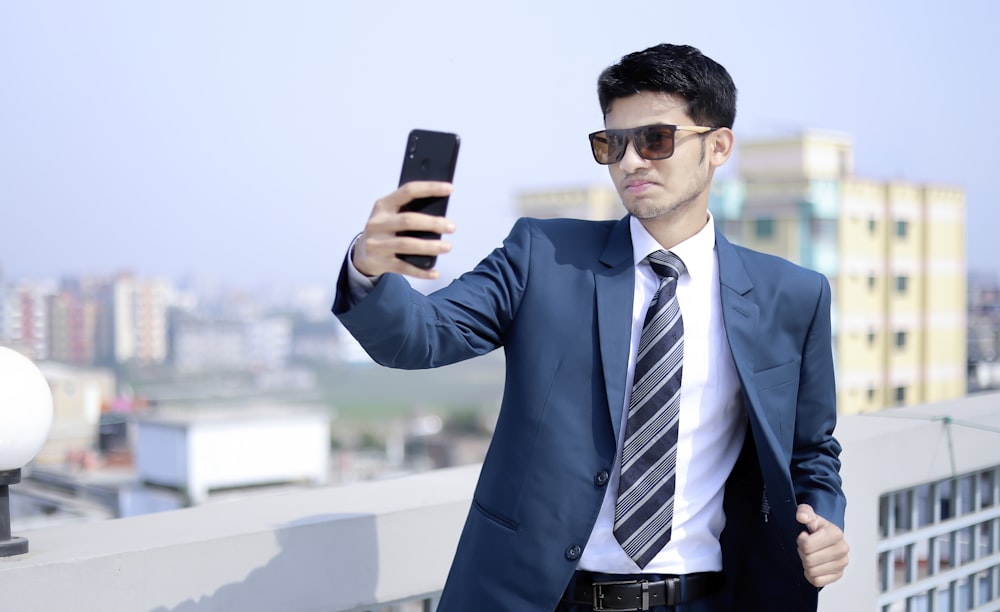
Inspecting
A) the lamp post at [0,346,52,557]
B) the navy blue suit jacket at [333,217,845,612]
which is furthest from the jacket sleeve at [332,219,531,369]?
the lamp post at [0,346,52,557]

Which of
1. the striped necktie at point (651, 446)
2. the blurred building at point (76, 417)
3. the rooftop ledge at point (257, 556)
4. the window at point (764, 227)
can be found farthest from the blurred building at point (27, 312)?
the striped necktie at point (651, 446)

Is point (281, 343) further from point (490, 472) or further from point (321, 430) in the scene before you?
point (490, 472)

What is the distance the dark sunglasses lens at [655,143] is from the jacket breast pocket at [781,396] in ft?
1.31

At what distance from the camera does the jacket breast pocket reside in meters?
1.69

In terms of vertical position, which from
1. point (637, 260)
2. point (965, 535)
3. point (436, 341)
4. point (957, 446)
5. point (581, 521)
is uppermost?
point (637, 260)

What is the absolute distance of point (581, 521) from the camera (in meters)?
1.57

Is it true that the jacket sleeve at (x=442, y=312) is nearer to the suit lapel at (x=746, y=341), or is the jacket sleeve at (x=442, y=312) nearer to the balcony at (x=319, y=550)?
the suit lapel at (x=746, y=341)

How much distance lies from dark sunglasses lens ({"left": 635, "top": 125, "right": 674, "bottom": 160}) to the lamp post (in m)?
1.12

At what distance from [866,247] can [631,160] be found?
4978 cm

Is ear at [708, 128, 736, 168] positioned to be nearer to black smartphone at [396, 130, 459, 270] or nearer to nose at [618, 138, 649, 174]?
nose at [618, 138, 649, 174]

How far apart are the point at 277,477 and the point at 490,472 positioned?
52.2 metres

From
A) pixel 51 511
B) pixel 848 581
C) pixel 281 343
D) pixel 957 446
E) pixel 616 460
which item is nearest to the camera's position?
pixel 616 460

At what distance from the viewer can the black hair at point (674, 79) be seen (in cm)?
168

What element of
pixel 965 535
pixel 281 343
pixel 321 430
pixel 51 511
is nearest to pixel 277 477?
pixel 321 430
